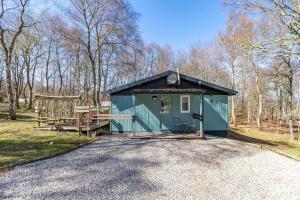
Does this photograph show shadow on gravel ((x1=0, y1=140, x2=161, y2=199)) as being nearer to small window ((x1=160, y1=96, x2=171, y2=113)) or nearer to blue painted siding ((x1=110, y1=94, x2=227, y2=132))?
blue painted siding ((x1=110, y1=94, x2=227, y2=132))

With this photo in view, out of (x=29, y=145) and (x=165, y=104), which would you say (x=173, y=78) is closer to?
(x=165, y=104)

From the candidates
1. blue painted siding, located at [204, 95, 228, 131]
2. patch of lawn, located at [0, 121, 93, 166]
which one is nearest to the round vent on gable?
blue painted siding, located at [204, 95, 228, 131]

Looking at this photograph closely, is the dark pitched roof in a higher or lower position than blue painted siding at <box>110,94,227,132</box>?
higher

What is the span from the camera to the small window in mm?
10453

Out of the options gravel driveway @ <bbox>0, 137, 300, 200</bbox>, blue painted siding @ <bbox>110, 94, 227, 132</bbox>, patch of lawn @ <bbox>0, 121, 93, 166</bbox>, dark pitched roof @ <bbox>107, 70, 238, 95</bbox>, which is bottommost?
gravel driveway @ <bbox>0, 137, 300, 200</bbox>

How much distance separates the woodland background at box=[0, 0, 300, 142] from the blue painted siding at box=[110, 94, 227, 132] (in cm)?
346

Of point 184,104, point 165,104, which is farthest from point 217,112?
point 165,104

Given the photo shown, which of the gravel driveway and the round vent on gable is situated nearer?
the gravel driveway

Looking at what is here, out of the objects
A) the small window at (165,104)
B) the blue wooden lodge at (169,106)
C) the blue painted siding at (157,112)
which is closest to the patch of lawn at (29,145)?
the blue painted siding at (157,112)

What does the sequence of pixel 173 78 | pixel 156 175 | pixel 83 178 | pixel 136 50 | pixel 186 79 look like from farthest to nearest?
pixel 136 50 → pixel 186 79 → pixel 173 78 → pixel 156 175 → pixel 83 178

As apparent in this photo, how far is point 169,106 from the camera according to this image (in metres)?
10.5

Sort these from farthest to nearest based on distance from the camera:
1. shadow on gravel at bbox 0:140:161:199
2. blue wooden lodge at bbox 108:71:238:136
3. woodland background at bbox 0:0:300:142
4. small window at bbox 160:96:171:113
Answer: small window at bbox 160:96:171:113, blue wooden lodge at bbox 108:71:238:136, woodland background at bbox 0:0:300:142, shadow on gravel at bbox 0:140:161:199

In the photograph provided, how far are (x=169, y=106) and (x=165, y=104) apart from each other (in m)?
0.26

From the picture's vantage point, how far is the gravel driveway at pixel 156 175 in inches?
144
